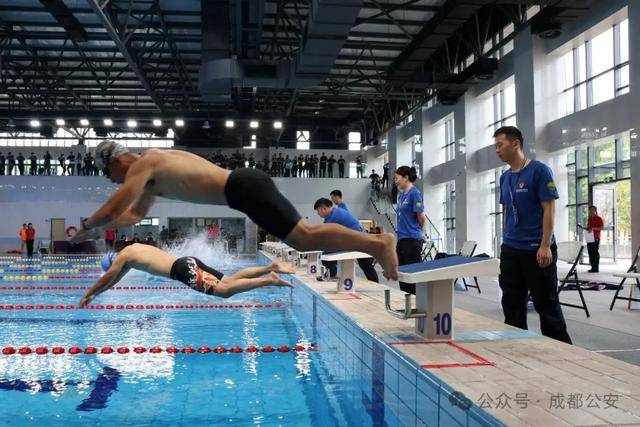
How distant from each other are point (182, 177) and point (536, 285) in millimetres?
2098

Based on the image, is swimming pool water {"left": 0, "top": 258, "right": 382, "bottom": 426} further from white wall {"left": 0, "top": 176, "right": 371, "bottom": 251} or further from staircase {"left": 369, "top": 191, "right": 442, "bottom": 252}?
white wall {"left": 0, "top": 176, "right": 371, "bottom": 251}

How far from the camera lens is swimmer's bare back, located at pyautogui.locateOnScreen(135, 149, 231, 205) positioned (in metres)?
2.81

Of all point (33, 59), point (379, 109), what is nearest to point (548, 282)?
point (33, 59)

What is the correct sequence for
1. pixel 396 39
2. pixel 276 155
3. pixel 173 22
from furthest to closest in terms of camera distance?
1. pixel 276 155
2. pixel 396 39
3. pixel 173 22

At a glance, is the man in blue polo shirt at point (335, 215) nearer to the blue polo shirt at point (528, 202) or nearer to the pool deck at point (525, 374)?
the pool deck at point (525, 374)

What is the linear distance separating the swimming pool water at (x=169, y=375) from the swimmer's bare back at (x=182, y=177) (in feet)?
4.26

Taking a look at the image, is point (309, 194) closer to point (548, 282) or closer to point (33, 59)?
point (33, 59)

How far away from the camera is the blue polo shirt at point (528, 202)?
3484 millimetres

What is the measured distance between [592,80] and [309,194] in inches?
553

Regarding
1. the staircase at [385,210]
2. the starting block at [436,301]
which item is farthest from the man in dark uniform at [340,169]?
the starting block at [436,301]

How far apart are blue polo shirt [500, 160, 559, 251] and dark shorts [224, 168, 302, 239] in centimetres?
147

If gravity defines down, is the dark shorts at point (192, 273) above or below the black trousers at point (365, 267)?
above

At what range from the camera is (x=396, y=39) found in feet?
53.3

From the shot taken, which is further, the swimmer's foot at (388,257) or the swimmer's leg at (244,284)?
the swimmer's leg at (244,284)
